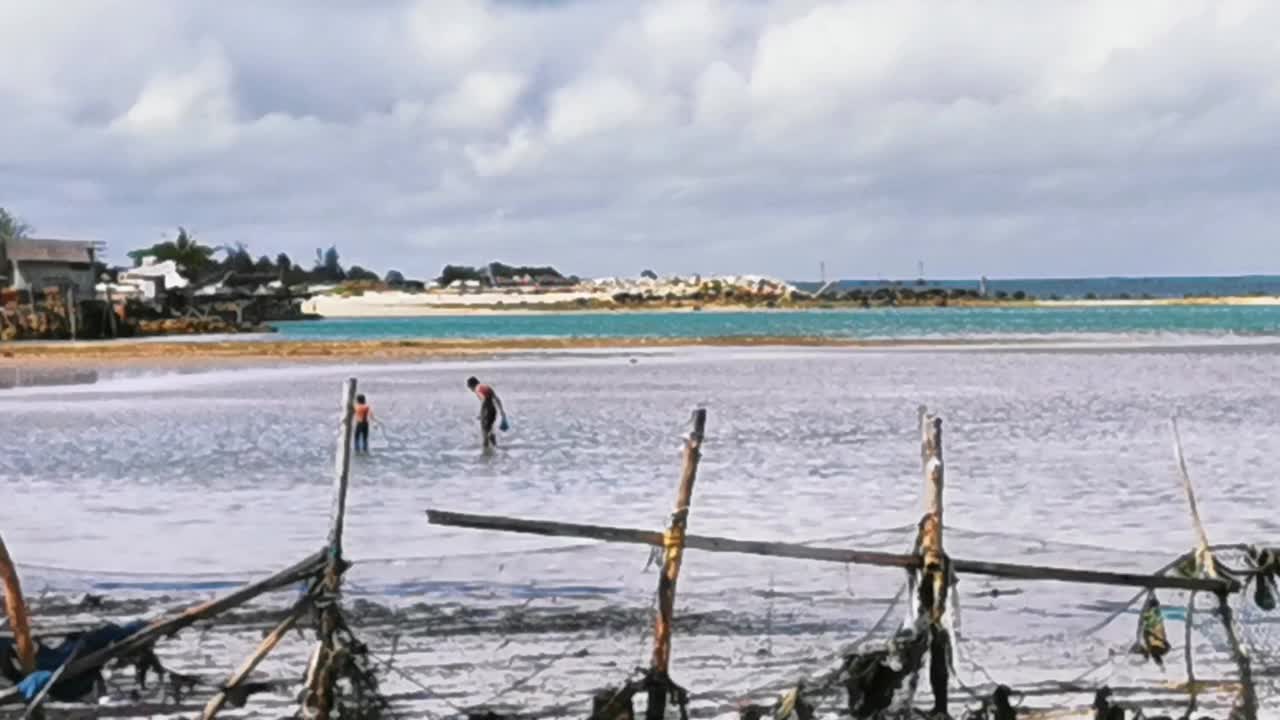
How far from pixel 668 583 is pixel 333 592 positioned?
1513mm

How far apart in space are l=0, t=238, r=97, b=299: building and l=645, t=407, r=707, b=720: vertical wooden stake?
74.2 metres

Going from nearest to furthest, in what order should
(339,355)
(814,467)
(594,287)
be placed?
(814,467) → (339,355) → (594,287)

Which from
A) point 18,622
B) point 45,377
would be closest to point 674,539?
point 18,622

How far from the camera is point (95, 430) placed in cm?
2869

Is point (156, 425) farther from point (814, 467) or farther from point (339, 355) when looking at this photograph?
point (339, 355)

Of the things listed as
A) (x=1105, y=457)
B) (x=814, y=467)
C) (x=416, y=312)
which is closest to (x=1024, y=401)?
(x=1105, y=457)

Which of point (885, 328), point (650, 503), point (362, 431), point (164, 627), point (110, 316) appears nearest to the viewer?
point (164, 627)

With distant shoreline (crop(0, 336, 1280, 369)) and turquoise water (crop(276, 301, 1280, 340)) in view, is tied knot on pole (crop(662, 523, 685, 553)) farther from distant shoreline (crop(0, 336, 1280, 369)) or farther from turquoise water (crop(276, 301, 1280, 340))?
turquoise water (crop(276, 301, 1280, 340))

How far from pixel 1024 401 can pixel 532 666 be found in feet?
80.5

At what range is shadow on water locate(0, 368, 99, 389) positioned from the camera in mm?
42812

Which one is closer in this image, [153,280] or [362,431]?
[362,431]

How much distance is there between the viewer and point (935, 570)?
7578 millimetres

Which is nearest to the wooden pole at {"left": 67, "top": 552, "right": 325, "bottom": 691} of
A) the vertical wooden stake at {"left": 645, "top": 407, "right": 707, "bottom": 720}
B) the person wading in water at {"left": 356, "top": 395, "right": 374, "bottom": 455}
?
the vertical wooden stake at {"left": 645, "top": 407, "right": 707, "bottom": 720}

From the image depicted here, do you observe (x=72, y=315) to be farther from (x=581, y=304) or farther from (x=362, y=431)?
(x=581, y=304)
